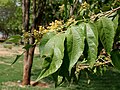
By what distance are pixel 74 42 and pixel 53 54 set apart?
0.06 metres

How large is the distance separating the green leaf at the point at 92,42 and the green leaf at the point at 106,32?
0.02 metres

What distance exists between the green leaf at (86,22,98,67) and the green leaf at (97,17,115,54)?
0.05ft

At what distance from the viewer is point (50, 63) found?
80cm

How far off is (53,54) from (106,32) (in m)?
0.15

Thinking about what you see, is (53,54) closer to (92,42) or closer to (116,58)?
(92,42)

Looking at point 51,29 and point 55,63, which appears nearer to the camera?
point 55,63

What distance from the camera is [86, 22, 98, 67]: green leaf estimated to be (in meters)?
0.80

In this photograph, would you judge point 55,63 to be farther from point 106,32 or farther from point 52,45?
point 106,32

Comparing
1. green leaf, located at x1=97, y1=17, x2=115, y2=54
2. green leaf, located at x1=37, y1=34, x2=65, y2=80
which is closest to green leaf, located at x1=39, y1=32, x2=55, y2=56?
green leaf, located at x1=37, y1=34, x2=65, y2=80

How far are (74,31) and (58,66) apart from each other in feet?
0.39

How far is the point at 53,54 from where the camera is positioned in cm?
81

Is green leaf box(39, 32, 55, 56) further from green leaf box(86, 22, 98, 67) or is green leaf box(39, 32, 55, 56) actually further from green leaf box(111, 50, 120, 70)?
green leaf box(111, 50, 120, 70)

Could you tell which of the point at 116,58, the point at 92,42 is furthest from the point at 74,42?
the point at 116,58

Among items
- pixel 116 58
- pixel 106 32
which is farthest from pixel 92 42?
pixel 116 58
